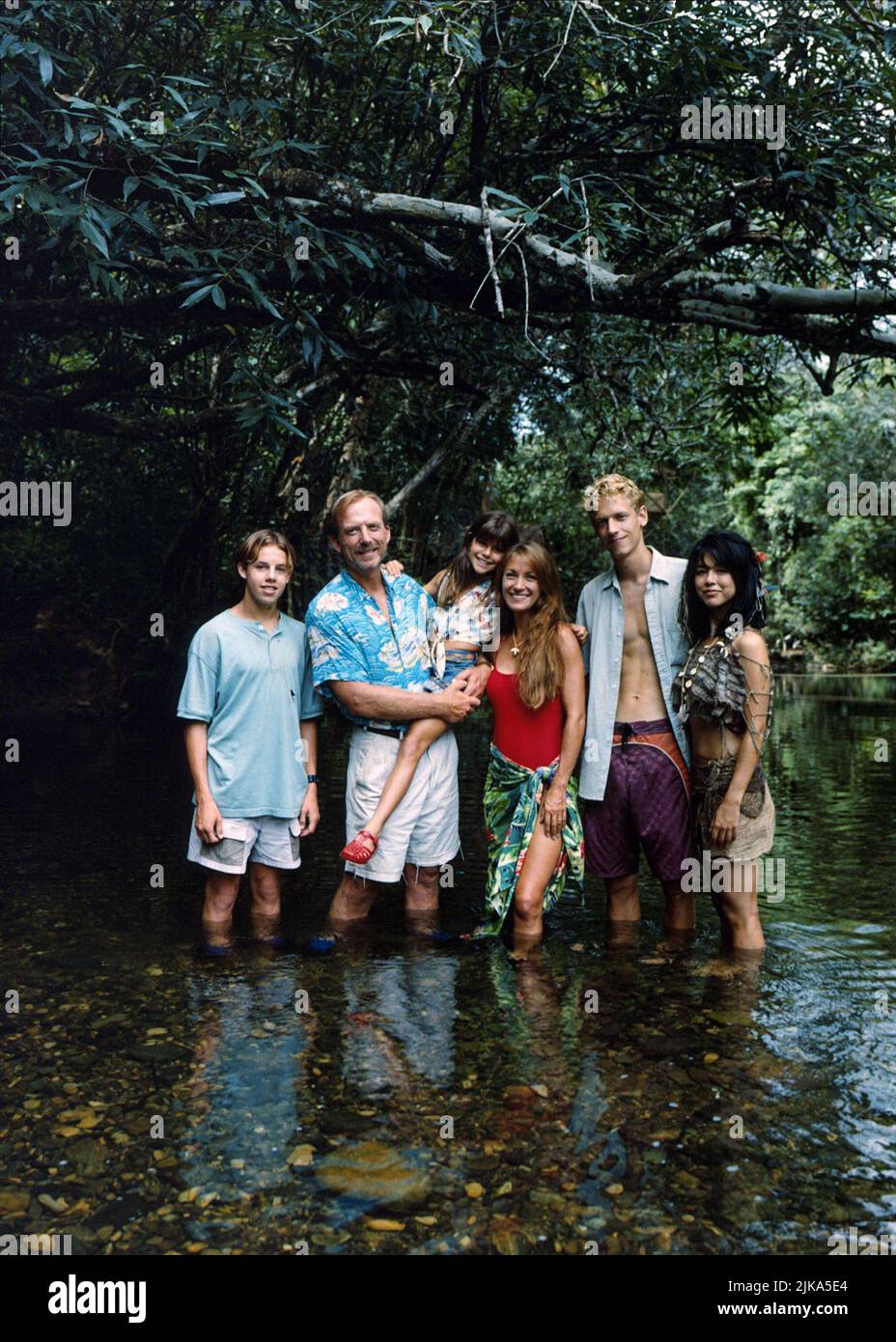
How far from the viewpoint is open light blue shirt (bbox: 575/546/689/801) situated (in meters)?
4.90

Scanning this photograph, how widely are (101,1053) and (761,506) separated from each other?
112 feet

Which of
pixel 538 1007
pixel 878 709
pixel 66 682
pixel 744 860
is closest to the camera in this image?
pixel 538 1007

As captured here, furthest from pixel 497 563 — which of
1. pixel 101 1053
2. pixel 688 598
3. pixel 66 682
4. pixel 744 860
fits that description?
pixel 66 682

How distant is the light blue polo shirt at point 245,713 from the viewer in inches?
194

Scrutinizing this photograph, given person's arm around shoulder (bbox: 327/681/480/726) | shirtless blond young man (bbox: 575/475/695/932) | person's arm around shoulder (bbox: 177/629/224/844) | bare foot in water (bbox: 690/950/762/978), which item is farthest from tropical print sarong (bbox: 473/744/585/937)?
person's arm around shoulder (bbox: 177/629/224/844)

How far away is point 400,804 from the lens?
505cm

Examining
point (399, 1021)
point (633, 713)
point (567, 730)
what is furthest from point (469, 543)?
point (399, 1021)

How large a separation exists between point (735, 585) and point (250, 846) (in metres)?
2.39

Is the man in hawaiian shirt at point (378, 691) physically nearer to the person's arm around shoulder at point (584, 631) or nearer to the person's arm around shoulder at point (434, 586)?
the person's arm around shoulder at point (434, 586)

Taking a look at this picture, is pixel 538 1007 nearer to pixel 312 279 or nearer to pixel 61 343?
pixel 312 279

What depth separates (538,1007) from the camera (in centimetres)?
437

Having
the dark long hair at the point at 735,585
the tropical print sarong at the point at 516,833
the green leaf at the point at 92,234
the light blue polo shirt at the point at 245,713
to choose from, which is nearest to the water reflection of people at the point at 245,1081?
the light blue polo shirt at the point at 245,713

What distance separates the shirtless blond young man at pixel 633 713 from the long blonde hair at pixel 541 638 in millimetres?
240
